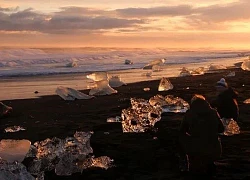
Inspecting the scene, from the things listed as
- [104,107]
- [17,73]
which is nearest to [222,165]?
[104,107]

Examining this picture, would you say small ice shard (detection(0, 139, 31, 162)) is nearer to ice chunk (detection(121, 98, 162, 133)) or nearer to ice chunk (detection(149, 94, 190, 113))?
ice chunk (detection(121, 98, 162, 133))

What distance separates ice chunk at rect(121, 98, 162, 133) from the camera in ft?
26.8

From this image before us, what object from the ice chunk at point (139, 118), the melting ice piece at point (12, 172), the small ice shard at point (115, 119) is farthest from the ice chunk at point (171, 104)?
the melting ice piece at point (12, 172)

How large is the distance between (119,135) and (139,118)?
840 mm

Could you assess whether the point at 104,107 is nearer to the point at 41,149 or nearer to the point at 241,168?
the point at 41,149

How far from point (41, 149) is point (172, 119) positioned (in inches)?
139

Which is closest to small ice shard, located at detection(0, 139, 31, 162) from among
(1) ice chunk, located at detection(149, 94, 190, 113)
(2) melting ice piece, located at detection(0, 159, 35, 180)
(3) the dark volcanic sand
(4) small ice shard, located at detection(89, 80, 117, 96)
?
(3) the dark volcanic sand

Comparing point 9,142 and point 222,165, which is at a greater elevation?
point 9,142

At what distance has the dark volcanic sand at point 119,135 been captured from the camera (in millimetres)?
5696

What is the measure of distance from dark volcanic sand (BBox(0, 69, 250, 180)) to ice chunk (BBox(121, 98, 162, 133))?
194mm

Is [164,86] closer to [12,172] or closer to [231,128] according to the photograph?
[231,128]

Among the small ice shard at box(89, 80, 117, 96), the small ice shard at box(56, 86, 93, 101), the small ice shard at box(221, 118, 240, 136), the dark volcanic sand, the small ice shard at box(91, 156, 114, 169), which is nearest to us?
the dark volcanic sand

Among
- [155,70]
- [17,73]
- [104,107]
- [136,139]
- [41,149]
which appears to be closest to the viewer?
[41,149]

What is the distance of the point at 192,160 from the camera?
5645 millimetres
